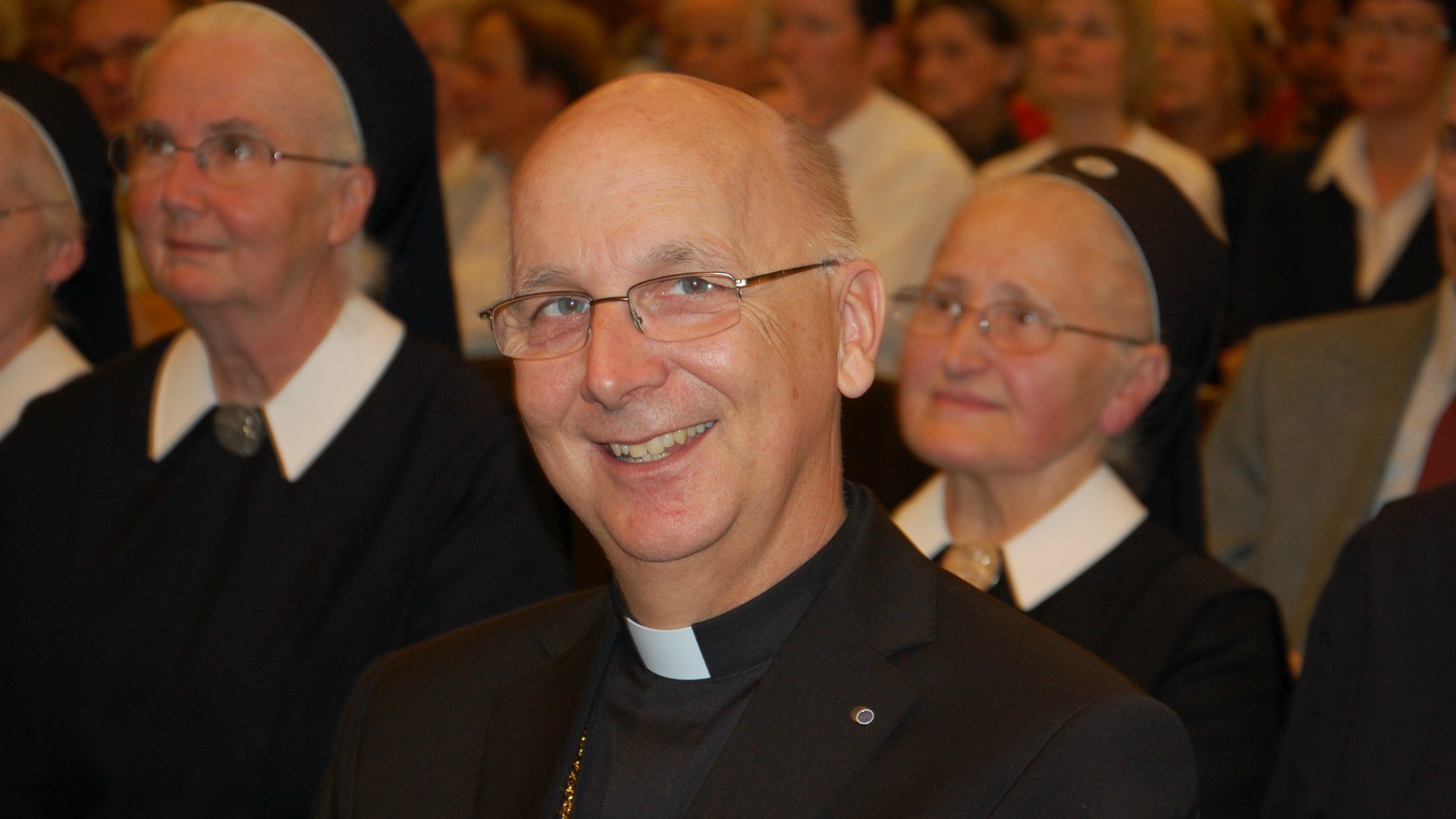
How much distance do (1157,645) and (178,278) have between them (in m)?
1.78

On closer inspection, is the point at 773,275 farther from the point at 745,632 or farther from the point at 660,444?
the point at 745,632

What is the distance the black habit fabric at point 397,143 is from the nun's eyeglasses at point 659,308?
4.10ft

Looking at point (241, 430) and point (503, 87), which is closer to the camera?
point (241, 430)

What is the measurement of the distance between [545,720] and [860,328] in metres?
0.60

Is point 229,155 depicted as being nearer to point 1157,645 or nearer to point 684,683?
point 684,683

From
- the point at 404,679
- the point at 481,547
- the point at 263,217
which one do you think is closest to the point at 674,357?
the point at 404,679

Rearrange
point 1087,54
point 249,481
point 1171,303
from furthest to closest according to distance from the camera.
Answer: point 1087,54 < point 1171,303 < point 249,481

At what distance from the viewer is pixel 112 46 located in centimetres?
480

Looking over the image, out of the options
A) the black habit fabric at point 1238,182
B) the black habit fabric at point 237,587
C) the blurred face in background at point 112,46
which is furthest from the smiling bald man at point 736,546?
the black habit fabric at point 1238,182

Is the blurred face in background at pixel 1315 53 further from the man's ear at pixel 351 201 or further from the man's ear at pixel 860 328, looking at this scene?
the man's ear at pixel 860 328

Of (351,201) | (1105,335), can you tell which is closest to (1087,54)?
(1105,335)

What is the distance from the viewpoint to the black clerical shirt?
5.60 feet

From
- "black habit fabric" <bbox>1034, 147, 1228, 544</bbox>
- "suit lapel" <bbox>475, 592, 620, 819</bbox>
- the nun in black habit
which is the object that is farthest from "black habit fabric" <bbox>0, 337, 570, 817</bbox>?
"black habit fabric" <bbox>1034, 147, 1228, 544</bbox>

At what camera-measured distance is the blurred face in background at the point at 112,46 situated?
475 cm
